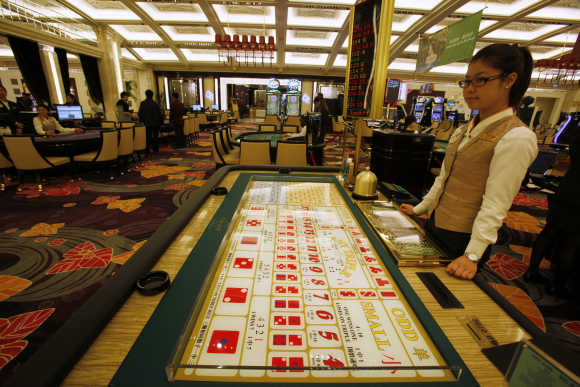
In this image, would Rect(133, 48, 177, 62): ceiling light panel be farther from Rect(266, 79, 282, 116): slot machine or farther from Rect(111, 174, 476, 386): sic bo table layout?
Rect(111, 174, 476, 386): sic bo table layout

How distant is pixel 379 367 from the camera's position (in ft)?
1.66

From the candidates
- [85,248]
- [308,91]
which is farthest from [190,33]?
[85,248]

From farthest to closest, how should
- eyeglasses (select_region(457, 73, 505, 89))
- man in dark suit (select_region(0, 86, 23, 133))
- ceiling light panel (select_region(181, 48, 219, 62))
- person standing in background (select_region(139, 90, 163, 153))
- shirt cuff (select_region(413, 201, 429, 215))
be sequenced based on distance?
ceiling light panel (select_region(181, 48, 219, 62)) < person standing in background (select_region(139, 90, 163, 153)) < man in dark suit (select_region(0, 86, 23, 133)) < shirt cuff (select_region(413, 201, 429, 215)) < eyeglasses (select_region(457, 73, 505, 89))

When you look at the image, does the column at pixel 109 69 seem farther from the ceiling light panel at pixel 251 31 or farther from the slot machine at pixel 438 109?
the slot machine at pixel 438 109

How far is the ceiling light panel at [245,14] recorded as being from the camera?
27.6ft

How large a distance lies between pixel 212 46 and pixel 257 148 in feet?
29.8

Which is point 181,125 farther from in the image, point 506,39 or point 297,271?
point 506,39

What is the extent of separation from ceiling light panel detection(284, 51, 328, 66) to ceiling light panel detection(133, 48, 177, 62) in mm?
5499

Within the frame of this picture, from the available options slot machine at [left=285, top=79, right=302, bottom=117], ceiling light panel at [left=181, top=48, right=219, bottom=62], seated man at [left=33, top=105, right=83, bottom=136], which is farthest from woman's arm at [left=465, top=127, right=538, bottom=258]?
ceiling light panel at [left=181, top=48, right=219, bottom=62]

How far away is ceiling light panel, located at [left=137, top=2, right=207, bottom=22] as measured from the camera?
8470 millimetres

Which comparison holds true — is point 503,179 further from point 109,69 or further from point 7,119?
point 109,69

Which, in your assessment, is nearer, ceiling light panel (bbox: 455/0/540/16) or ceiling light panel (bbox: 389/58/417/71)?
ceiling light panel (bbox: 455/0/540/16)

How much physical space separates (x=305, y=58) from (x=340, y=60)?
1632 millimetres

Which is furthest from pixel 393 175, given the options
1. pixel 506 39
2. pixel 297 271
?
pixel 506 39
